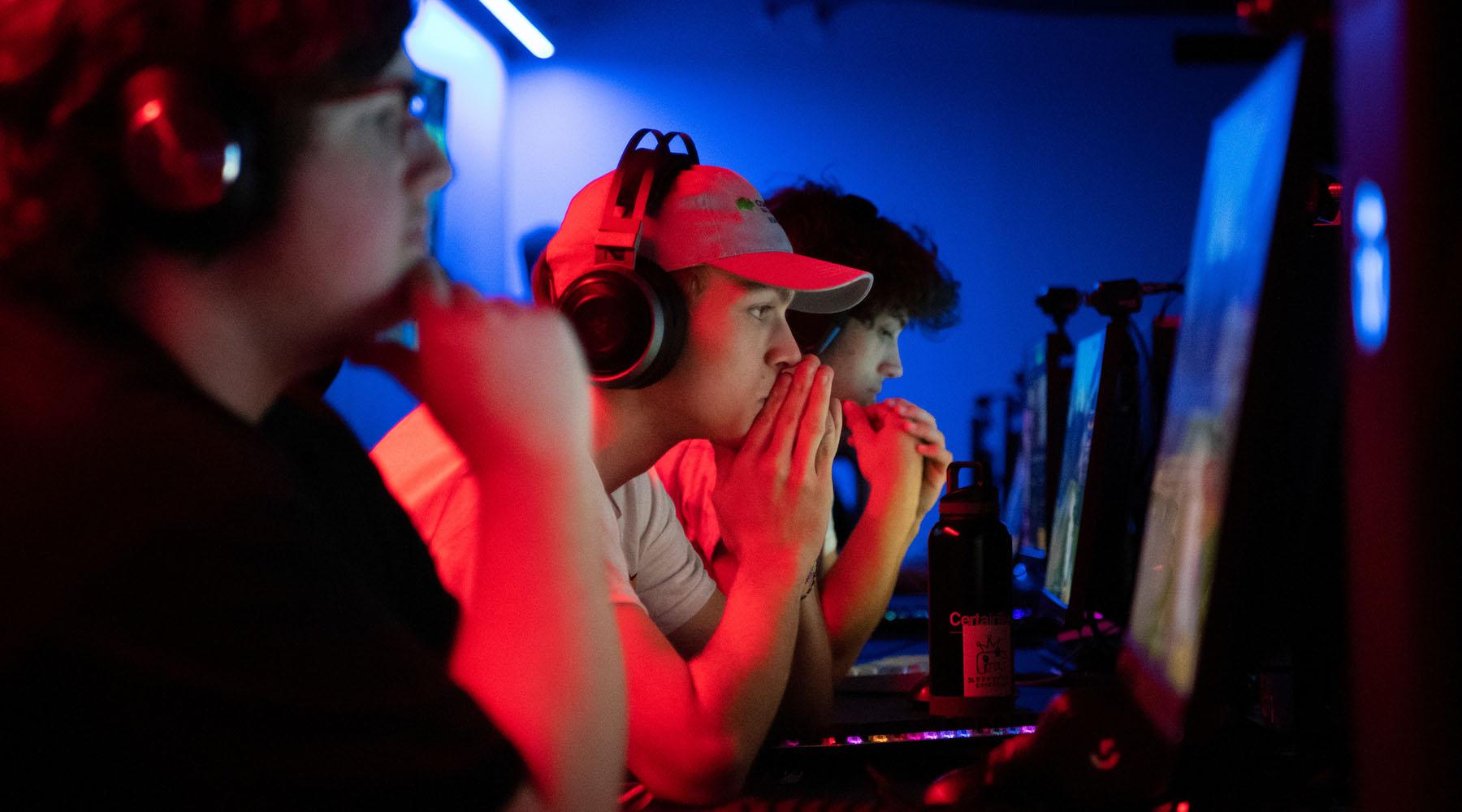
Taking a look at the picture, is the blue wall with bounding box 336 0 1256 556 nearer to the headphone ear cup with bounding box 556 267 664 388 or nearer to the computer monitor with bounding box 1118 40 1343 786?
the headphone ear cup with bounding box 556 267 664 388

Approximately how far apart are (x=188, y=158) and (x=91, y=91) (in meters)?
0.06

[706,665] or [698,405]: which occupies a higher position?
[698,405]

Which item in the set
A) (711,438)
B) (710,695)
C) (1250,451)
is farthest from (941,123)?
(1250,451)

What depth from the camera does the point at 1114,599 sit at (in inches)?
59.1

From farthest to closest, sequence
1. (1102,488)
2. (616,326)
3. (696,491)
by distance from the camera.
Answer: (696,491)
(1102,488)
(616,326)

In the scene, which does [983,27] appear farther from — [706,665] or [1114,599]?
[706,665]

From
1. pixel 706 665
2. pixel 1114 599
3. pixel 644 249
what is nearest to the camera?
pixel 706 665

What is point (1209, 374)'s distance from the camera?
26.7 inches

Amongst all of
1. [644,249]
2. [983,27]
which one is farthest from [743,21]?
[644,249]

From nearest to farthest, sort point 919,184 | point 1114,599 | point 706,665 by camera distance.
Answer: point 706,665 < point 1114,599 < point 919,184

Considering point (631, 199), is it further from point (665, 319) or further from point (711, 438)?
point (711, 438)

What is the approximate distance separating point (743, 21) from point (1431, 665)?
15.4 feet

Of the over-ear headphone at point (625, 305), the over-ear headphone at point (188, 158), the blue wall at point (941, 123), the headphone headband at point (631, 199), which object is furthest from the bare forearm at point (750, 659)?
the blue wall at point (941, 123)

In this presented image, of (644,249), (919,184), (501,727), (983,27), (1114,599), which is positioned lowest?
(1114,599)
